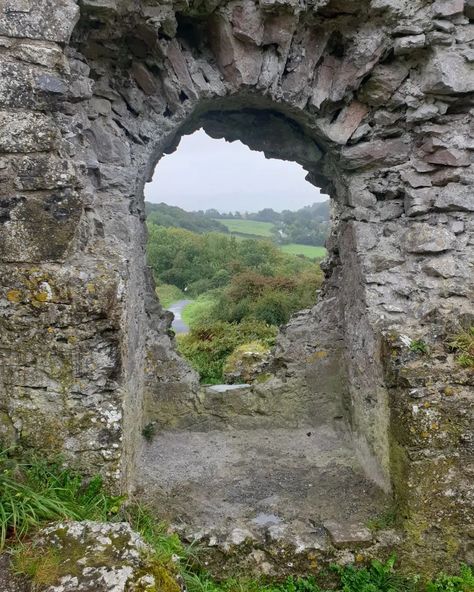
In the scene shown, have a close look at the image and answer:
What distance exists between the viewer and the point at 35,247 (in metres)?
3.10

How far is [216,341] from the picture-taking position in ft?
35.8

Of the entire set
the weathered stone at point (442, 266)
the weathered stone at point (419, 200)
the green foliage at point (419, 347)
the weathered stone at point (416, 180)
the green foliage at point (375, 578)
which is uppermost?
the weathered stone at point (416, 180)

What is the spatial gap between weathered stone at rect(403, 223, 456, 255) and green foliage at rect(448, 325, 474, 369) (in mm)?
681

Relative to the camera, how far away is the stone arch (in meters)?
3.11

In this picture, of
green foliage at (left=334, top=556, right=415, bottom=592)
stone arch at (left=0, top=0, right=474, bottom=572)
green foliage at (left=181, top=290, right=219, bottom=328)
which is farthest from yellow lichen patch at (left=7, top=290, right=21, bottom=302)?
green foliage at (left=181, top=290, right=219, bottom=328)

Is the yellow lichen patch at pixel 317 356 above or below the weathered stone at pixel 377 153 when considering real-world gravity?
below

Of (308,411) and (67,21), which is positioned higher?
(67,21)

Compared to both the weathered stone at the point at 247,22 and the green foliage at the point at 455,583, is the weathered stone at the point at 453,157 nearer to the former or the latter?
the weathered stone at the point at 247,22

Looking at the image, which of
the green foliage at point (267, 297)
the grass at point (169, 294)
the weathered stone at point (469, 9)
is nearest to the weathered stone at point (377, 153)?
the weathered stone at point (469, 9)

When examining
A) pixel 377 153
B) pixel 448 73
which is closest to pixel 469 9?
pixel 448 73

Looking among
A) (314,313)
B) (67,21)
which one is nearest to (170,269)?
(314,313)

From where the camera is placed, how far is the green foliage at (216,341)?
387 inches

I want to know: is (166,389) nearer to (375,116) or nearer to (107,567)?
(107,567)

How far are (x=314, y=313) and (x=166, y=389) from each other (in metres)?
1.53
